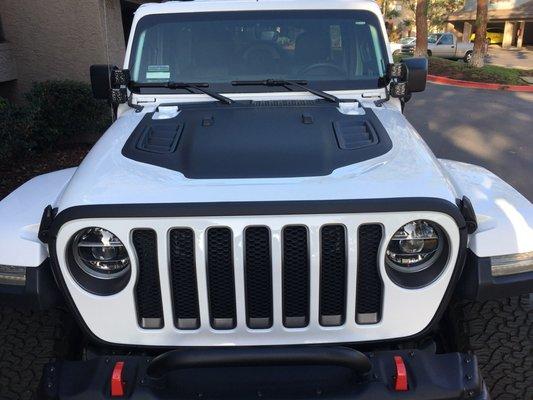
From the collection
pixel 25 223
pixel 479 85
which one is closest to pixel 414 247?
pixel 25 223

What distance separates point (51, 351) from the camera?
2.33m

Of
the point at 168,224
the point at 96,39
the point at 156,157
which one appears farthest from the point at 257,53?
the point at 96,39

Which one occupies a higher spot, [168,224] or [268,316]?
[168,224]

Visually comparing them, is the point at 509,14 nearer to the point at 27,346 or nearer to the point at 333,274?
the point at 333,274

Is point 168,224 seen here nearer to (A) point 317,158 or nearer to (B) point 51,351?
(A) point 317,158

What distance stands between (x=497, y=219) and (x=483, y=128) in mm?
7891

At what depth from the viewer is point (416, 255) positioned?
2.03 m

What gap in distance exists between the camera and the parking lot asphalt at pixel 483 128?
7.23 meters

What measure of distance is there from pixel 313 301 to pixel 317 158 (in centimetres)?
62

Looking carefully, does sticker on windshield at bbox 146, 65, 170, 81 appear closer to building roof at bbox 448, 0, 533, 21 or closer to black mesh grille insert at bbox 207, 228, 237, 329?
black mesh grille insert at bbox 207, 228, 237, 329

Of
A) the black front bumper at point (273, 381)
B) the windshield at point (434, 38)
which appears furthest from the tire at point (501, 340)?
the windshield at point (434, 38)

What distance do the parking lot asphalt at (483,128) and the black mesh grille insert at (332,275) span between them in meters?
4.55

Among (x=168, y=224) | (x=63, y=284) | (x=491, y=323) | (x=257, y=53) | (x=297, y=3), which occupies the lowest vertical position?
(x=491, y=323)

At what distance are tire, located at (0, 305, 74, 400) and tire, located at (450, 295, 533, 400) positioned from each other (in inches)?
63.4
